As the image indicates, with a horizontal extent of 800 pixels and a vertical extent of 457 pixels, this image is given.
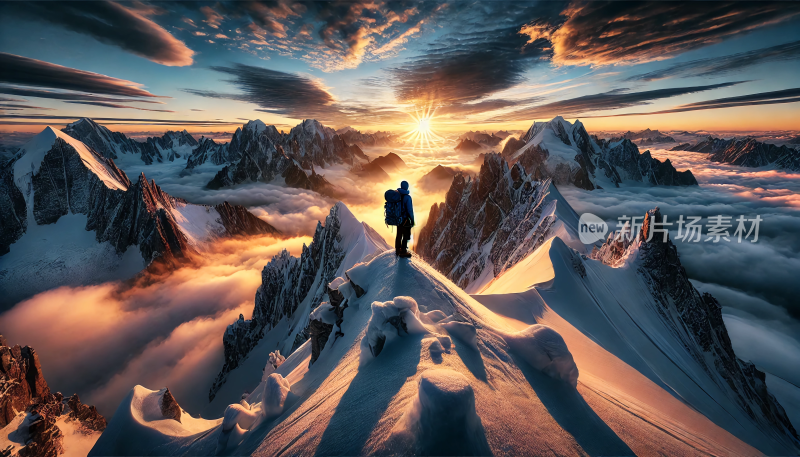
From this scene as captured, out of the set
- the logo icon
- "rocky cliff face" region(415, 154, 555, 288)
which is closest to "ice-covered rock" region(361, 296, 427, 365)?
"rocky cliff face" region(415, 154, 555, 288)

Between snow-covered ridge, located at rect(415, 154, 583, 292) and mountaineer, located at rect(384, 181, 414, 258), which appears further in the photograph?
snow-covered ridge, located at rect(415, 154, 583, 292)

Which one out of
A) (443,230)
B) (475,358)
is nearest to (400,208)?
(475,358)

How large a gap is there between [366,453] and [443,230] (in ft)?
312

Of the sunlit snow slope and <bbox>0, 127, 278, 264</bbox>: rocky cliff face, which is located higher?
the sunlit snow slope

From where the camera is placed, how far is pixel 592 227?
48562mm

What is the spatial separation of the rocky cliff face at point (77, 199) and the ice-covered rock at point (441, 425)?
476 feet

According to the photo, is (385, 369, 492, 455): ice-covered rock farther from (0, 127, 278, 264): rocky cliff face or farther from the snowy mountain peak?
the snowy mountain peak

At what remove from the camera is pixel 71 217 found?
111 metres

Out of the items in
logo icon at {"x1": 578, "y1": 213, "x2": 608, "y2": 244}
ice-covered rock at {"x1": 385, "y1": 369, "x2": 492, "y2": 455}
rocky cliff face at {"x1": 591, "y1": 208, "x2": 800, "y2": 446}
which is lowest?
rocky cliff face at {"x1": 591, "y1": 208, "x2": 800, "y2": 446}

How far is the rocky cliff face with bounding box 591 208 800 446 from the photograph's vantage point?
98.3 ft

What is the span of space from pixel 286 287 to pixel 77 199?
107800mm

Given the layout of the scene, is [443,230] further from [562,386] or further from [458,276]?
[562,386]

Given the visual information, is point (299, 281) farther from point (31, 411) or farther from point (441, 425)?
point (441, 425)

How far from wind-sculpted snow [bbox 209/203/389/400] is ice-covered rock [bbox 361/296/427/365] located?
3930 cm
